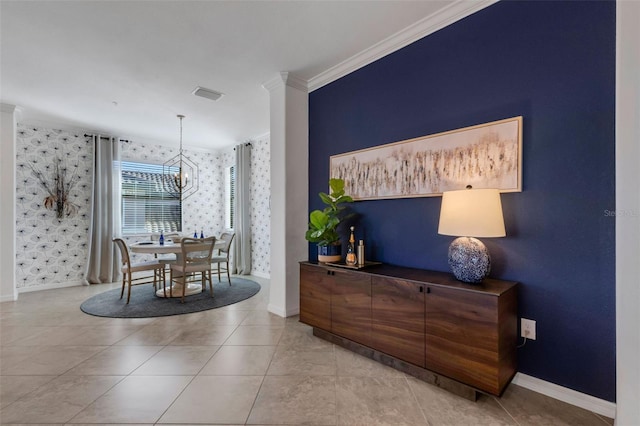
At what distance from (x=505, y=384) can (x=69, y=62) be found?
A: 458 cm

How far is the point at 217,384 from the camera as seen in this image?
192 centimetres

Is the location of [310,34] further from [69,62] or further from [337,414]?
[337,414]

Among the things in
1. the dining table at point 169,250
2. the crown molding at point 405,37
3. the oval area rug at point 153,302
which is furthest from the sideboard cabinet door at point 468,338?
the dining table at point 169,250

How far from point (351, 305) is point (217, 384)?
112 cm

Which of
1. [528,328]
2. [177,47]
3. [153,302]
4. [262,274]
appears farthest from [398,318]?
[262,274]

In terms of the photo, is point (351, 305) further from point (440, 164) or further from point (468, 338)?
point (440, 164)

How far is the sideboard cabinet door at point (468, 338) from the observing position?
160 centimetres

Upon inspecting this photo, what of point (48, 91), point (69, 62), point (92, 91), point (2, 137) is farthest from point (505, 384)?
point (2, 137)

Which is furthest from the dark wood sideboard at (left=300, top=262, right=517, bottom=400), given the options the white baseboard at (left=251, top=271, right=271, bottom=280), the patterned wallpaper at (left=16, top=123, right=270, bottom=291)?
the patterned wallpaper at (left=16, top=123, right=270, bottom=291)

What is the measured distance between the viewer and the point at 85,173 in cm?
491

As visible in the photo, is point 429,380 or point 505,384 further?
point 429,380

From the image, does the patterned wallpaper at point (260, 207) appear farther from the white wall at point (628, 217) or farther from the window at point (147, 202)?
the white wall at point (628, 217)

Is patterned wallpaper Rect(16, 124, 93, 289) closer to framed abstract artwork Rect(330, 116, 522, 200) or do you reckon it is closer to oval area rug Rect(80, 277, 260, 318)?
oval area rug Rect(80, 277, 260, 318)

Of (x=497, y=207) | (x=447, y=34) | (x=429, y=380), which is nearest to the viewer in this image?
(x=497, y=207)
